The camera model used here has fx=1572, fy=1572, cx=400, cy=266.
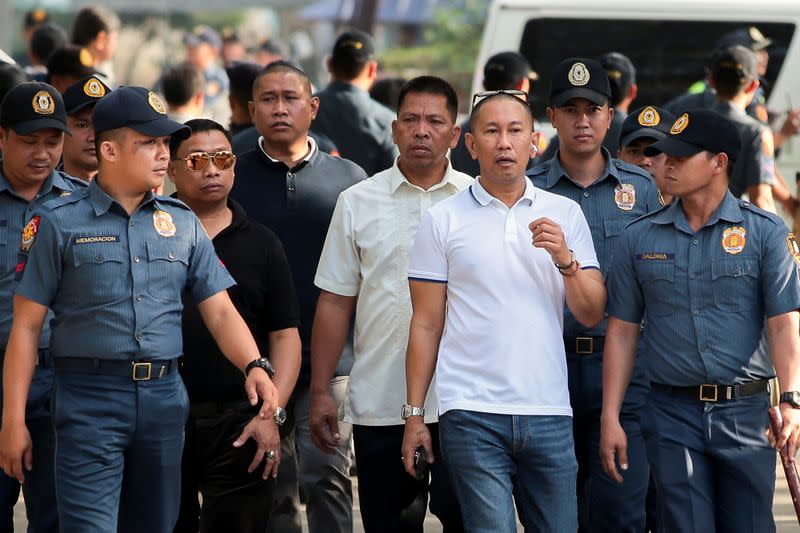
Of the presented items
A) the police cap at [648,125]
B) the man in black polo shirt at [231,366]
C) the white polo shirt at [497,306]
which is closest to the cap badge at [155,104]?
the man in black polo shirt at [231,366]

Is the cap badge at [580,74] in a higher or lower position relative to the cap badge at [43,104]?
higher

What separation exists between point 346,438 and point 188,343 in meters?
1.20

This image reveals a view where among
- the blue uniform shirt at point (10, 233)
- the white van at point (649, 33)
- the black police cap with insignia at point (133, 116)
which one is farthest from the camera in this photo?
the white van at point (649, 33)

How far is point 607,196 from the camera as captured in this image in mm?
6699

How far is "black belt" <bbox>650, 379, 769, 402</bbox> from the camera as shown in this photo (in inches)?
225

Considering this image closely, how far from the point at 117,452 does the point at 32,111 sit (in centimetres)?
175

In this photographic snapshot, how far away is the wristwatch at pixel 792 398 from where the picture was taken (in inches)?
220

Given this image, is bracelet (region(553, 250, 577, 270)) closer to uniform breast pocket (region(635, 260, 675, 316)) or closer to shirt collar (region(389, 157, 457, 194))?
uniform breast pocket (region(635, 260, 675, 316))

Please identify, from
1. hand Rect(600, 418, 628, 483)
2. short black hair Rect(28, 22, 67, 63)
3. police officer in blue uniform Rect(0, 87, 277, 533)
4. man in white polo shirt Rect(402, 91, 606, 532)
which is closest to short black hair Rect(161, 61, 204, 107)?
short black hair Rect(28, 22, 67, 63)

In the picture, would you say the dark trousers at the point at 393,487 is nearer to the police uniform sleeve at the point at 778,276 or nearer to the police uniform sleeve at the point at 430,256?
the police uniform sleeve at the point at 430,256

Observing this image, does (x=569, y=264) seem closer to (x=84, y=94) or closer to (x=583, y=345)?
(x=583, y=345)

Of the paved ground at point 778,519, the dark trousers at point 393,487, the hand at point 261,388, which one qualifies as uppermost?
the hand at point 261,388

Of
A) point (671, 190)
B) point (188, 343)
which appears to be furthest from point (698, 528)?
point (188, 343)

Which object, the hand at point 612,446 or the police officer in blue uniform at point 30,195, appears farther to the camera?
the police officer in blue uniform at point 30,195
